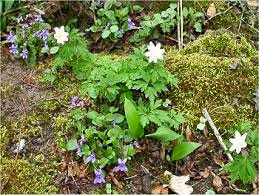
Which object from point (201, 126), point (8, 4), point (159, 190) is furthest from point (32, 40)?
point (159, 190)

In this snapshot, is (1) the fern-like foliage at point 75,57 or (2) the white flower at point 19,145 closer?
(2) the white flower at point 19,145

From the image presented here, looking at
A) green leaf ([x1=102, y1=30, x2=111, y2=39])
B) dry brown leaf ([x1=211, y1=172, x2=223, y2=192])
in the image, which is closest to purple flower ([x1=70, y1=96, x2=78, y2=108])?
green leaf ([x1=102, y1=30, x2=111, y2=39])

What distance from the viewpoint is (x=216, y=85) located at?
3363 mm

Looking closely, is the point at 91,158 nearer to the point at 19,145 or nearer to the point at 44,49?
the point at 19,145

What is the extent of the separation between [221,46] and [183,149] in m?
1.01

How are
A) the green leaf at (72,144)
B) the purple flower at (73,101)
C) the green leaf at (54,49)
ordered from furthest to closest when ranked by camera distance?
the green leaf at (54,49) → the purple flower at (73,101) → the green leaf at (72,144)

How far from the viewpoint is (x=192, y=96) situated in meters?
3.36

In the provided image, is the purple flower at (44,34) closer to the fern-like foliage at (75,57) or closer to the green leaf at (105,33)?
the fern-like foliage at (75,57)

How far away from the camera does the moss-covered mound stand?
3.27 m

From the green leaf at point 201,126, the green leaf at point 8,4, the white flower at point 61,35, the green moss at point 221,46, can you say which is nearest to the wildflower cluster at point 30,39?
the green leaf at point 8,4

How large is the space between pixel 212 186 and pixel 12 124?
1.45 meters

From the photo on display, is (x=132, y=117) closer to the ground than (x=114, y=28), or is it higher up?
closer to the ground

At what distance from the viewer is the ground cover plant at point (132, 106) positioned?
9.89 feet

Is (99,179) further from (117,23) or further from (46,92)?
(117,23)
